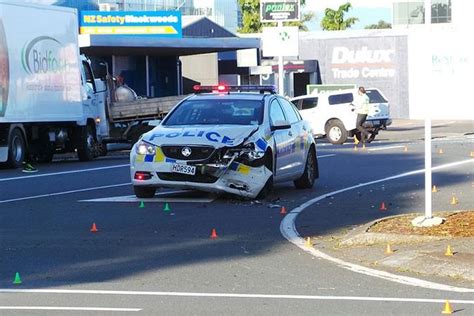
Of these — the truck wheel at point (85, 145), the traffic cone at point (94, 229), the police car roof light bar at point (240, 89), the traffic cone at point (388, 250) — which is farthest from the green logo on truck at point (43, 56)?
the traffic cone at point (388, 250)

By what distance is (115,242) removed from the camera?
11.8 metres

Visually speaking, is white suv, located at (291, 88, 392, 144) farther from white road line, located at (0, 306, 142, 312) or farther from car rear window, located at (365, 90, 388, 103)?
white road line, located at (0, 306, 142, 312)

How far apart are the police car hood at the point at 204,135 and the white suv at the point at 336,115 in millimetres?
19621

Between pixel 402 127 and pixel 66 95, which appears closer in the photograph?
pixel 66 95

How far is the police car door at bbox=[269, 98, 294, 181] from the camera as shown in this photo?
1652 cm

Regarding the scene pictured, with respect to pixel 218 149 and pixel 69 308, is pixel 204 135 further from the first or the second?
pixel 69 308

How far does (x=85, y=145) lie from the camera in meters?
28.2

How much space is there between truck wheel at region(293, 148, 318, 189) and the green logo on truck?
9436 millimetres

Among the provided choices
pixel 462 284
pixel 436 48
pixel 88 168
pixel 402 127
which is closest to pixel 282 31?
pixel 402 127

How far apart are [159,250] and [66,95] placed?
16.9 metres

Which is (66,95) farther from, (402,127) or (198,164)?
(402,127)

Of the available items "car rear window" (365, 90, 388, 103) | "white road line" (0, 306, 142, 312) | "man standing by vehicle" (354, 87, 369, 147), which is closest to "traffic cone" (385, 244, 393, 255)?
"white road line" (0, 306, 142, 312)

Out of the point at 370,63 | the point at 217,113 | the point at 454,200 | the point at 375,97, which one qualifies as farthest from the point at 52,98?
the point at 370,63

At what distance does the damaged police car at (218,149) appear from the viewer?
1534 cm
